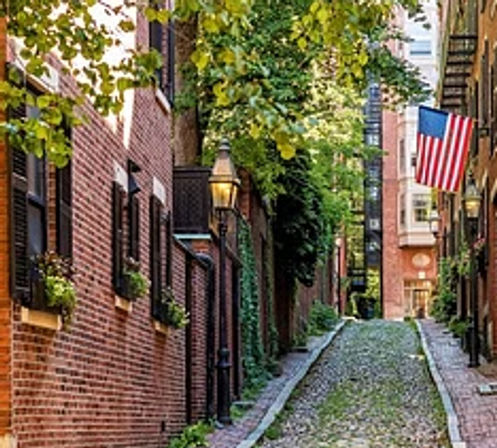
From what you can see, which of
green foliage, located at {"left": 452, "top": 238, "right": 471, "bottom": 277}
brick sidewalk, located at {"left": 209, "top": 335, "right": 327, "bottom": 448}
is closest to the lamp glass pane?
brick sidewalk, located at {"left": 209, "top": 335, "right": 327, "bottom": 448}

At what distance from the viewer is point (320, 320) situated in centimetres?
4203

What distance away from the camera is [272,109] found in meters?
5.53

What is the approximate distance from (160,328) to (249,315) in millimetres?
9488

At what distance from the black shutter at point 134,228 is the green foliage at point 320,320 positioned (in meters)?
25.9

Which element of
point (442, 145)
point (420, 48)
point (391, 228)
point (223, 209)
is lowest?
point (223, 209)

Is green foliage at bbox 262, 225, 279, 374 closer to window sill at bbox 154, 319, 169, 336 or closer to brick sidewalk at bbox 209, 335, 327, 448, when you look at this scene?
brick sidewalk at bbox 209, 335, 327, 448

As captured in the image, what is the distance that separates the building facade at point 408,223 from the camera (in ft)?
229

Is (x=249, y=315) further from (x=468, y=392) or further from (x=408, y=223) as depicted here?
(x=408, y=223)

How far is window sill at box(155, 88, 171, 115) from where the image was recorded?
48.7 feet

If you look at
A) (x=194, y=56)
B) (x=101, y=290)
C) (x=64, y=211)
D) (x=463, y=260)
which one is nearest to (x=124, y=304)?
(x=101, y=290)

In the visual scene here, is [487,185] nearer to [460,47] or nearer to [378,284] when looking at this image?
[460,47]

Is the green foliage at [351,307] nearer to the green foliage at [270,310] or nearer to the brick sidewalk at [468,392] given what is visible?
the brick sidewalk at [468,392]

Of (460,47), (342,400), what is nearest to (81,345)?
(342,400)

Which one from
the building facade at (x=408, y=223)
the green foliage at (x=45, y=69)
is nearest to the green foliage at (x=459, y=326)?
the green foliage at (x=45, y=69)
